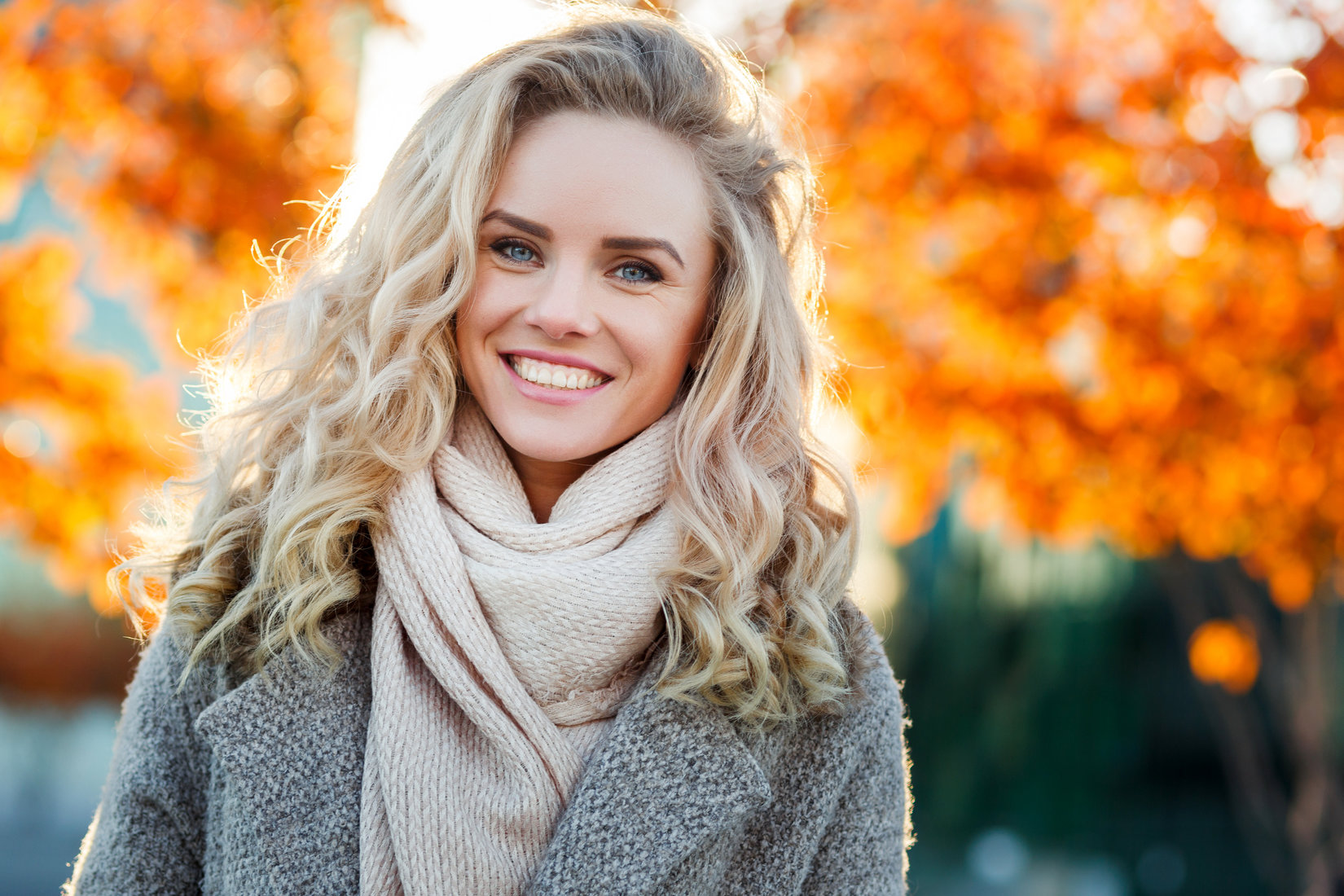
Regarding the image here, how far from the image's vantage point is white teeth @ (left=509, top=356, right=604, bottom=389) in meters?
1.81

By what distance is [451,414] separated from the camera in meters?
1.93

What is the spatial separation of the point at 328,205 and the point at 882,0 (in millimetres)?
2084

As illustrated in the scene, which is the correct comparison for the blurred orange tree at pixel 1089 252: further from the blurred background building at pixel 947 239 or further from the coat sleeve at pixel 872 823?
the coat sleeve at pixel 872 823

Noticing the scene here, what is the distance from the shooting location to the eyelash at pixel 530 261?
183 cm

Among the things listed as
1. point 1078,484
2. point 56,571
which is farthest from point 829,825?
point 56,571

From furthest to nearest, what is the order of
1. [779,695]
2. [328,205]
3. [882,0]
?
[882,0], [328,205], [779,695]

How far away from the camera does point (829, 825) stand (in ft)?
6.10

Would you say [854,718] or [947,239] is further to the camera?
[947,239]

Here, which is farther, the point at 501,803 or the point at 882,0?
the point at 882,0

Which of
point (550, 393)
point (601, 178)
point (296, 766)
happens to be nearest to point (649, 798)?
point (296, 766)

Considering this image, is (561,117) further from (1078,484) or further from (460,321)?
(1078,484)

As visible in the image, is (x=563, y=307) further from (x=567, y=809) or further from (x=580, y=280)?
(x=567, y=809)

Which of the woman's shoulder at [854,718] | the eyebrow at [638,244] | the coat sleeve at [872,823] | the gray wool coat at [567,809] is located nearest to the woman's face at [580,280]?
the eyebrow at [638,244]

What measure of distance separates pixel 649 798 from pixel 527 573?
0.41 metres
